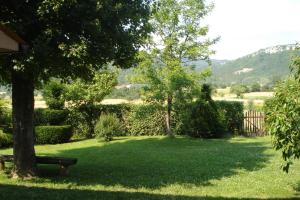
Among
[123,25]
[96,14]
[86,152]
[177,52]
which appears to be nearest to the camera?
[96,14]

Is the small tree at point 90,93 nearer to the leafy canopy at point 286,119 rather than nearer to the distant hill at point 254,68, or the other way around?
the leafy canopy at point 286,119

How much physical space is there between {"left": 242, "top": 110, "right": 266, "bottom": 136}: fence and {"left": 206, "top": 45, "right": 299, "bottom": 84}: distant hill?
83431 mm

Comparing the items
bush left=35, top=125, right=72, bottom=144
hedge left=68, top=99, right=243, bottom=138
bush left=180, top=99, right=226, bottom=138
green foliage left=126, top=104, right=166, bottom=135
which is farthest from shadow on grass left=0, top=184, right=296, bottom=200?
green foliage left=126, top=104, right=166, bottom=135

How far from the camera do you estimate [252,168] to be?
13961mm

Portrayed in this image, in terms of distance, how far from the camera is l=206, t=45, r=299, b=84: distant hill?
379 feet

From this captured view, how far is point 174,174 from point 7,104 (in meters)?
12.7

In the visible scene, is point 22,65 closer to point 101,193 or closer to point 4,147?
point 101,193

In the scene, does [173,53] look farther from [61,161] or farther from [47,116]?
[61,161]

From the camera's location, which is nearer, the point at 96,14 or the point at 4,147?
the point at 96,14

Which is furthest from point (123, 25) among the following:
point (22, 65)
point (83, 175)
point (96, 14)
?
point (83, 175)

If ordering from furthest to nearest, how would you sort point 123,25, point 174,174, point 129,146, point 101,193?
point 129,146 < point 174,174 < point 123,25 < point 101,193

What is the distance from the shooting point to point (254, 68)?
131m

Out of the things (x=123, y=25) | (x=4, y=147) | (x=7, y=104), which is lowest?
(x=4, y=147)

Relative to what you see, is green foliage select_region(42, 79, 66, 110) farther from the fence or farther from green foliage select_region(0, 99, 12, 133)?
the fence
